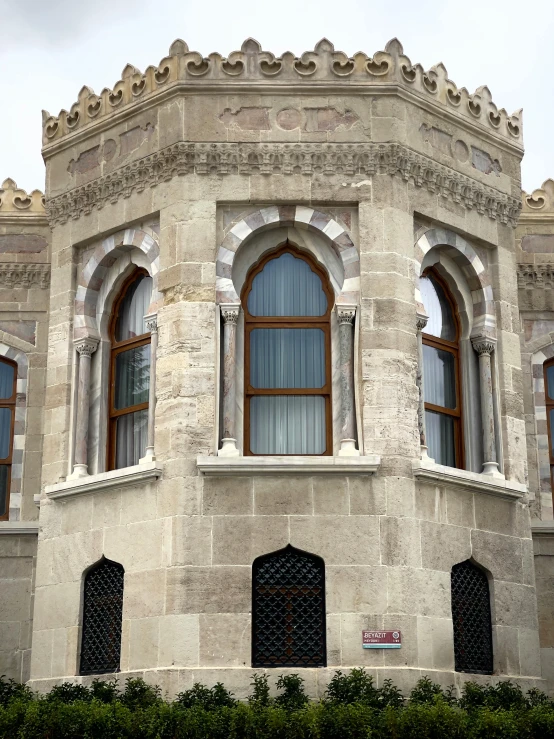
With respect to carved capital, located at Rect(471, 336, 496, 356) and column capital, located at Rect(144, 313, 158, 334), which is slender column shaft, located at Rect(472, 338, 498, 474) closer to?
carved capital, located at Rect(471, 336, 496, 356)

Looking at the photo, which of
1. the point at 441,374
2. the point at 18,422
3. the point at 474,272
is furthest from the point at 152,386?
the point at 474,272

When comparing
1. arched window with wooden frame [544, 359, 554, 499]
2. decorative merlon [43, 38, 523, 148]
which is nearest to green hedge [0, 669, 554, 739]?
arched window with wooden frame [544, 359, 554, 499]

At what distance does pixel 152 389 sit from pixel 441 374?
443cm

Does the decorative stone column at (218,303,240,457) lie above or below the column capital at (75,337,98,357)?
below

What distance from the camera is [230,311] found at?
61.1 ft

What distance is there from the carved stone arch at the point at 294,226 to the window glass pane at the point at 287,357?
2.38 ft

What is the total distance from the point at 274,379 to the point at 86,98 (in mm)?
5647

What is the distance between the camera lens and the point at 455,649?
59.4 ft

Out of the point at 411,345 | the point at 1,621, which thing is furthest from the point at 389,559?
the point at 1,621

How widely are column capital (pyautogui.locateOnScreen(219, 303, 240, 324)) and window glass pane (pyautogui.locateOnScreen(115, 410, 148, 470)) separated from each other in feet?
6.23

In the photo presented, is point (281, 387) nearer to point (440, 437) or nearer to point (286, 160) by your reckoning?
point (440, 437)

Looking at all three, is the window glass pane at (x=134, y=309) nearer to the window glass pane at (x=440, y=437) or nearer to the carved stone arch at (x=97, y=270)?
the carved stone arch at (x=97, y=270)

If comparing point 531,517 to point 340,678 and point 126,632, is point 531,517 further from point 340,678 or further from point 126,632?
point 126,632

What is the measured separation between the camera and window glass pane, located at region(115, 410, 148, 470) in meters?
19.2
